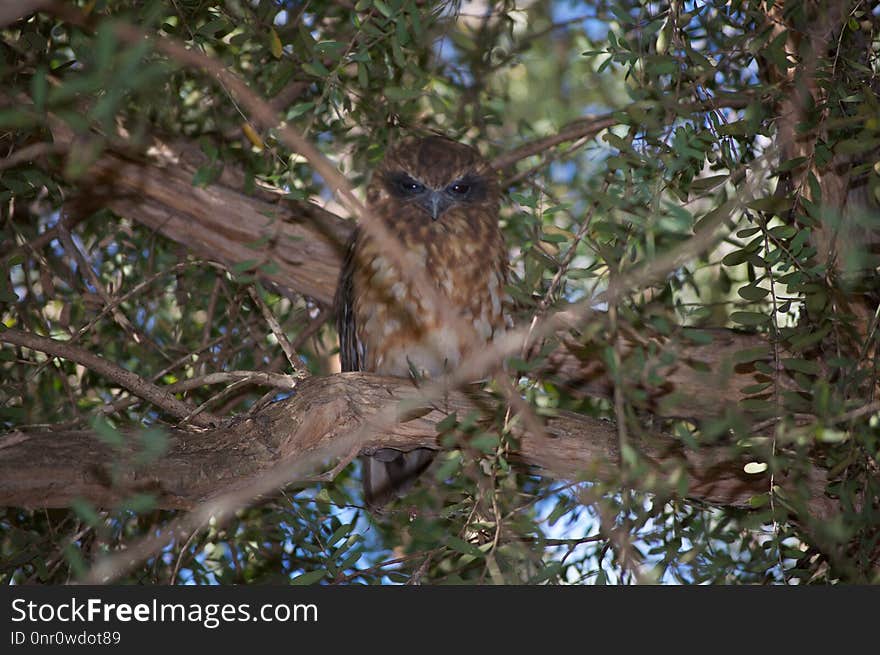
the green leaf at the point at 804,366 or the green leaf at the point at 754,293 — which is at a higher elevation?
the green leaf at the point at 754,293

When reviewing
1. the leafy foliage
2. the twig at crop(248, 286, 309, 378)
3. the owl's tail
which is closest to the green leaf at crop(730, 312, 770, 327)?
the leafy foliage

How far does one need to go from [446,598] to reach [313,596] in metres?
0.30

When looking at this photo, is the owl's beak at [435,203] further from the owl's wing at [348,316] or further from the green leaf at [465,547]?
the green leaf at [465,547]

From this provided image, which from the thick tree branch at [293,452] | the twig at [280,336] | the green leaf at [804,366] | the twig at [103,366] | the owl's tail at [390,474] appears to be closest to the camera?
the green leaf at [804,366]

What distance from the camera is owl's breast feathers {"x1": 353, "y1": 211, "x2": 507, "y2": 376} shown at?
319 centimetres

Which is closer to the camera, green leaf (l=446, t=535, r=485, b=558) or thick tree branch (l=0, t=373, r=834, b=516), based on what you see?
green leaf (l=446, t=535, r=485, b=558)

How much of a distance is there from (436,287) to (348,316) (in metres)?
0.38

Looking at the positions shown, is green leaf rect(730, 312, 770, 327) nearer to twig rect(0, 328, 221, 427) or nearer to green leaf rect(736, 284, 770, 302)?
green leaf rect(736, 284, 770, 302)

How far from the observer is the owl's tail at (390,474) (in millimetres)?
3314

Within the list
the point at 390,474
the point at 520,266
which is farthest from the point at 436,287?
the point at 520,266

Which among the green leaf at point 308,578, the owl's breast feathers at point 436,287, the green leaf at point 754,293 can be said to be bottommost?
the green leaf at point 308,578

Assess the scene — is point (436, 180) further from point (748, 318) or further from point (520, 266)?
point (748, 318)

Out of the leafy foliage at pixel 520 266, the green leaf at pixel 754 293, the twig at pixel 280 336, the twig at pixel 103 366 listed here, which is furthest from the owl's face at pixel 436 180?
the green leaf at pixel 754 293

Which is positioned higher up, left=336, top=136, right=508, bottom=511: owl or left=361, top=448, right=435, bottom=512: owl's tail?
left=336, top=136, right=508, bottom=511: owl
